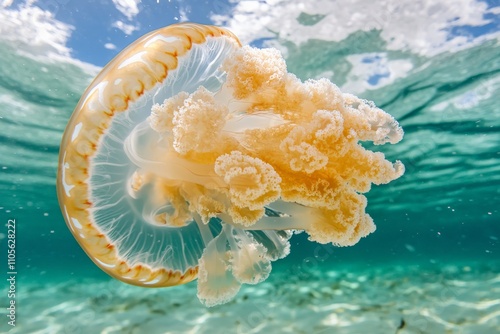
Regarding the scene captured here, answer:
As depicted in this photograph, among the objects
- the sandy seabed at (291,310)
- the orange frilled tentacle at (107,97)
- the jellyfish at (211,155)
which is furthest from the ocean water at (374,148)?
the orange frilled tentacle at (107,97)

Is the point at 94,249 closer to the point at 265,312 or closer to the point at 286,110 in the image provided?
the point at 286,110

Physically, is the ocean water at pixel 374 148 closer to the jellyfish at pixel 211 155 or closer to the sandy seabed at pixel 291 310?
the sandy seabed at pixel 291 310

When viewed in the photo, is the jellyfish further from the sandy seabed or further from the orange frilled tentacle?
the sandy seabed

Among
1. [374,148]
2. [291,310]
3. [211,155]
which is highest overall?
[374,148]

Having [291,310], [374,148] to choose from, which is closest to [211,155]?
[291,310]

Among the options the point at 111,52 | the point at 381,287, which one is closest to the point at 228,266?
the point at 111,52

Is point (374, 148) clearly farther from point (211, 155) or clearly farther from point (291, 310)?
point (211, 155)
